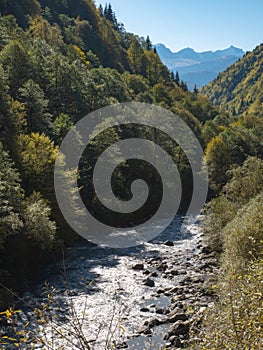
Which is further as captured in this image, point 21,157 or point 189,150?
point 189,150

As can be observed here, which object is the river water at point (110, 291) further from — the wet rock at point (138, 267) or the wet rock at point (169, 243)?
the wet rock at point (169, 243)

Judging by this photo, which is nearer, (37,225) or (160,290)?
(160,290)

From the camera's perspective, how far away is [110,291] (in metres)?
28.3

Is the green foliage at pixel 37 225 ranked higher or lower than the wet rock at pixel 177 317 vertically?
higher

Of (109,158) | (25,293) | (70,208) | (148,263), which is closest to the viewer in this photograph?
(25,293)

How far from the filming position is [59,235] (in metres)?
37.9

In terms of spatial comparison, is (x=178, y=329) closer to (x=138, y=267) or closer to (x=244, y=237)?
(x=244, y=237)

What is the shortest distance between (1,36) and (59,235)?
39934 mm

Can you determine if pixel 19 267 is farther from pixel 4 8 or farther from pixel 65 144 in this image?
pixel 4 8

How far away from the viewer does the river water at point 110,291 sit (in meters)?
20.3

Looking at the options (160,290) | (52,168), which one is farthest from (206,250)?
(52,168)

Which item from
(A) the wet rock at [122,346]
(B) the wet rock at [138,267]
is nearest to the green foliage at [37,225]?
(B) the wet rock at [138,267]

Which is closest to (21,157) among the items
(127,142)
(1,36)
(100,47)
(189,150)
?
(127,142)

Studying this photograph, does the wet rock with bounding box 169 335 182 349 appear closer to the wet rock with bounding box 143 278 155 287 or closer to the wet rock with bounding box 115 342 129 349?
the wet rock with bounding box 115 342 129 349
